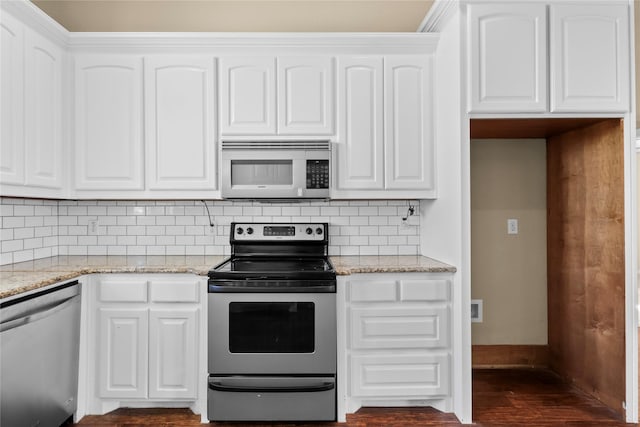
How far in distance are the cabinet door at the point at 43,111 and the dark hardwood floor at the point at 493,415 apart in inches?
56.7

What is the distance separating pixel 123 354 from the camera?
7.91ft

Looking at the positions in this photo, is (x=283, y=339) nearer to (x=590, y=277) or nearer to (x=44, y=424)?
(x=44, y=424)

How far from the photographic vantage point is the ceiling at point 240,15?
2.88 metres

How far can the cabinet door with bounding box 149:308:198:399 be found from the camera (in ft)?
7.89

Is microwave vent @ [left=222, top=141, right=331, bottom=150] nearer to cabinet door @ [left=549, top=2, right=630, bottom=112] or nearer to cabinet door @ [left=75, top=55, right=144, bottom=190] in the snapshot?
cabinet door @ [left=75, top=55, right=144, bottom=190]

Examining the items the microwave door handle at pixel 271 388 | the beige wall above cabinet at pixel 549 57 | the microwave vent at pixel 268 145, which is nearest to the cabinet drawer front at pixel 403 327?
→ the microwave door handle at pixel 271 388

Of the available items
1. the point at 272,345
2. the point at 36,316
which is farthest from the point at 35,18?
the point at 272,345

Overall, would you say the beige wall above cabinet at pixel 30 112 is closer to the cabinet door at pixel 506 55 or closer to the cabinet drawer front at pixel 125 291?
the cabinet drawer front at pixel 125 291

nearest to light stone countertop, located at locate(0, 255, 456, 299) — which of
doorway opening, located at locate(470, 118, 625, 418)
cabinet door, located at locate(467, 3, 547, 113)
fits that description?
doorway opening, located at locate(470, 118, 625, 418)

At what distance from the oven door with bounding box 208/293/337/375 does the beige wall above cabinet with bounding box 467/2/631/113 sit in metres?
1.43

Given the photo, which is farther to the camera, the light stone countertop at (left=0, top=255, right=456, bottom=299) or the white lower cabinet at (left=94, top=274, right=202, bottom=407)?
the white lower cabinet at (left=94, top=274, right=202, bottom=407)

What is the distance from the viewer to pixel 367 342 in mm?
2422

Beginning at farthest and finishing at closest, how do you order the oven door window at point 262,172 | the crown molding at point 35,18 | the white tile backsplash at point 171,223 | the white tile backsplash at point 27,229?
the white tile backsplash at point 171,223, the oven door window at point 262,172, the white tile backsplash at point 27,229, the crown molding at point 35,18

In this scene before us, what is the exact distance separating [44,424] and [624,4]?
368 cm
